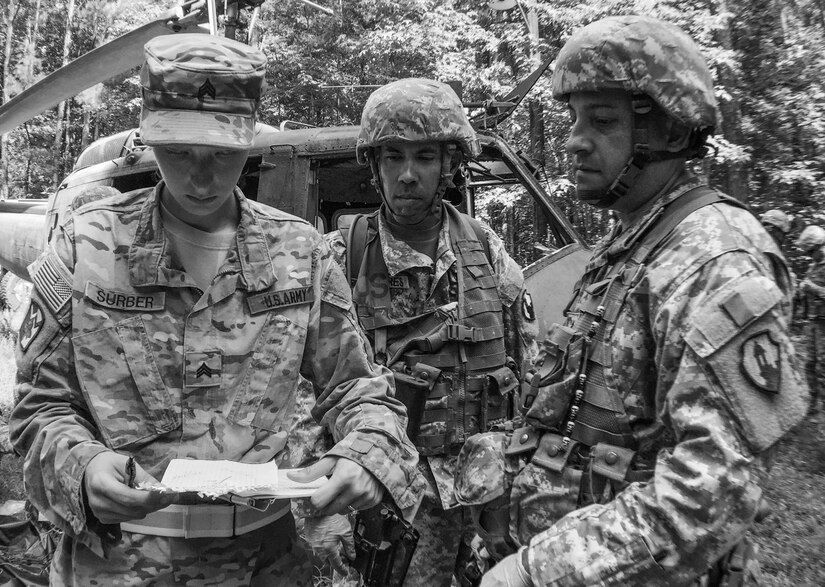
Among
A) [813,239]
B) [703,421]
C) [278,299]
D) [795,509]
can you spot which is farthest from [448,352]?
[813,239]

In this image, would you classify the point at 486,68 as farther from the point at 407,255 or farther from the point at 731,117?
the point at 407,255

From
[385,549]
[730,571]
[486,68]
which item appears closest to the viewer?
[730,571]

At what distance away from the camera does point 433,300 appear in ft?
9.89

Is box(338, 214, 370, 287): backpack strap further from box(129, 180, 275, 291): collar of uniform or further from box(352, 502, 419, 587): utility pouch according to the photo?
box(129, 180, 275, 291): collar of uniform

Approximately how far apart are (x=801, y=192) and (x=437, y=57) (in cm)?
745

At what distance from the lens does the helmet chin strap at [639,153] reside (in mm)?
1630

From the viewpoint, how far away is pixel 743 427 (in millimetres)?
1250

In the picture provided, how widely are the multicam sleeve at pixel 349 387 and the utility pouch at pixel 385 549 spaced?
734mm

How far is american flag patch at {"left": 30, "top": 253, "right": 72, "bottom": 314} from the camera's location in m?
1.65

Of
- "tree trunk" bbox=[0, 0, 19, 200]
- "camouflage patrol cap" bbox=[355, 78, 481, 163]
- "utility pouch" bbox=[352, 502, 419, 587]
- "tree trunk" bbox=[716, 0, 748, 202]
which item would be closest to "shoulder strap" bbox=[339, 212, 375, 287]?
"camouflage patrol cap" bbox=[355, 78, 481, 163]

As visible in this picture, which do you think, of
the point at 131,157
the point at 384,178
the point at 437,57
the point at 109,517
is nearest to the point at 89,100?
the point at 437,57

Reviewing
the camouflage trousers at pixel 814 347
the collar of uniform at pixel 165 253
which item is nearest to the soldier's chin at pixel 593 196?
the collar of uniform at pixel 165 253

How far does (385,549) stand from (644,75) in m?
1.79

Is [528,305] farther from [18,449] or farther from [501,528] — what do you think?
[18,449]
